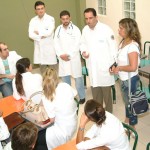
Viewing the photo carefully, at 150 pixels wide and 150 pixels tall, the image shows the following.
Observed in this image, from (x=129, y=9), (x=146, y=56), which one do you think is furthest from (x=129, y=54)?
(x=129, y=9)

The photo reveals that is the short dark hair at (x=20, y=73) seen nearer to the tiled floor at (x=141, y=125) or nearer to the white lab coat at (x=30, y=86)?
the white lab coat at (x=30, y=86)

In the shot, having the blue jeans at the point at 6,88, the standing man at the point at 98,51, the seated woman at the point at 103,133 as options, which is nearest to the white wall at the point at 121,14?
the standing man at the point at 98,51

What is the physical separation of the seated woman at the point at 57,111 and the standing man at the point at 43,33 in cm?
275

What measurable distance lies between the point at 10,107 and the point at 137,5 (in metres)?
3.41

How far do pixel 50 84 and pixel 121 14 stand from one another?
138 inches

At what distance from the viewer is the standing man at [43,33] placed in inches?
221

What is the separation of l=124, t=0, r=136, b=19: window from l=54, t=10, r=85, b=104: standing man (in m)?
1.54

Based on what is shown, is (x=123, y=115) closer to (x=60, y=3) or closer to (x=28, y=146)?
(x=28, y=146)

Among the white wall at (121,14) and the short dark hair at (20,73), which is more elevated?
the white wall at (121,14)

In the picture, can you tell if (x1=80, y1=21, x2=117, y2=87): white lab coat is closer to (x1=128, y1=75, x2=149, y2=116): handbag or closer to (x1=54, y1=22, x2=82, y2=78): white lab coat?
(x1=54, y1=22, x2=82, y2=78): white lab coat

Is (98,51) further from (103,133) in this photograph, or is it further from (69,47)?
(103,133)

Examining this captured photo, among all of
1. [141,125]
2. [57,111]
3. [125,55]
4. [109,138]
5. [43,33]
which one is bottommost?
[141,125]

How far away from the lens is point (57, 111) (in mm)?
2965

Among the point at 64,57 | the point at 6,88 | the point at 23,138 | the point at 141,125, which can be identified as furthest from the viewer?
the point at 64,57
